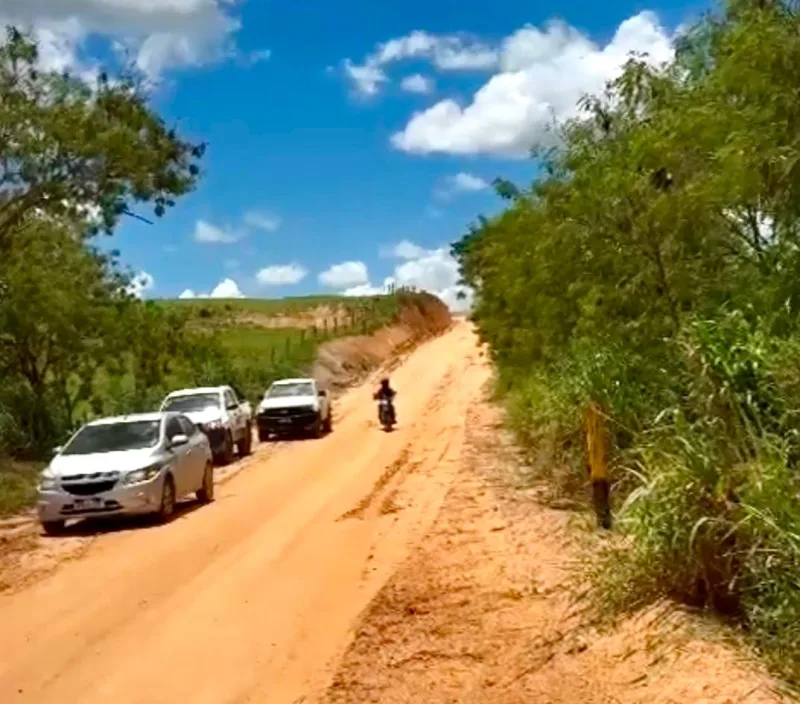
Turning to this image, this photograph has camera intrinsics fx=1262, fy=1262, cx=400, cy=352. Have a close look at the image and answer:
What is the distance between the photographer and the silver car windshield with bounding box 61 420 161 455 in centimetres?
1897

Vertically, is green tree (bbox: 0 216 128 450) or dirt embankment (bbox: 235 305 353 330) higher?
dirt embankment (bbox: 235 305 353 330)

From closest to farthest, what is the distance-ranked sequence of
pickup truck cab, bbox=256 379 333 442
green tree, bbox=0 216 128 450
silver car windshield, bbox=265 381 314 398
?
Result: green tree, bbox=0 216 128 450, pickup truck cab, bbox=256 379 333 442, silver car windshield, bbox=265 381 314 398

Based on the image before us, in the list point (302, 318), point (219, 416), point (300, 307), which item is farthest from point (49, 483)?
point (300, 307)

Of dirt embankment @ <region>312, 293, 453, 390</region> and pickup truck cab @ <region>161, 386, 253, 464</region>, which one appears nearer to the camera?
pickup truck cab @ <region>161, 386, 253, 464</region>

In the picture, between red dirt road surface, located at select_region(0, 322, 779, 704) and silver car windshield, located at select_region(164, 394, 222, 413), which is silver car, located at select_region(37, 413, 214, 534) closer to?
red dirt road surface, located at select_region(0, 322, 779, 704)

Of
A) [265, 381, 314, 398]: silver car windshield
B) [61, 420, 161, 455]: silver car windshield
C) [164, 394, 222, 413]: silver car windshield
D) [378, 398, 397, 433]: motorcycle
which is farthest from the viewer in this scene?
[265, 381, 314, 398]: silver car windshield

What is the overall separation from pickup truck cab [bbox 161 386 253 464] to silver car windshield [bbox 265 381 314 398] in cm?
484

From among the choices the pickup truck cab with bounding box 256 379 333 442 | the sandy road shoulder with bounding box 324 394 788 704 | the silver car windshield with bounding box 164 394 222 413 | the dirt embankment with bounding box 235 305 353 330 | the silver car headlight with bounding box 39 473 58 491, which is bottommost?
the sandy road shoulder with bounding box 324 394 788 704

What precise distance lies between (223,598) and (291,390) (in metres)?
27.2

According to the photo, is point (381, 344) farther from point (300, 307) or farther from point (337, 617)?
point (337, 617)

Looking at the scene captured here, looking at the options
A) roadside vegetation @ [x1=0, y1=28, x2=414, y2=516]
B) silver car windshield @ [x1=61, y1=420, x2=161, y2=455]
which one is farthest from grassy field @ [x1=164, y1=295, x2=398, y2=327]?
silver car windshield @ [x1=61, y1=420, x2=161, y2=455]

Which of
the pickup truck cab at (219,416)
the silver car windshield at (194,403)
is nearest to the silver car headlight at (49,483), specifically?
the pickup truck cab at (219,416)

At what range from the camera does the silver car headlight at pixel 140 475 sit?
17922mm

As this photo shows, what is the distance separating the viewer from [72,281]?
3006cm
